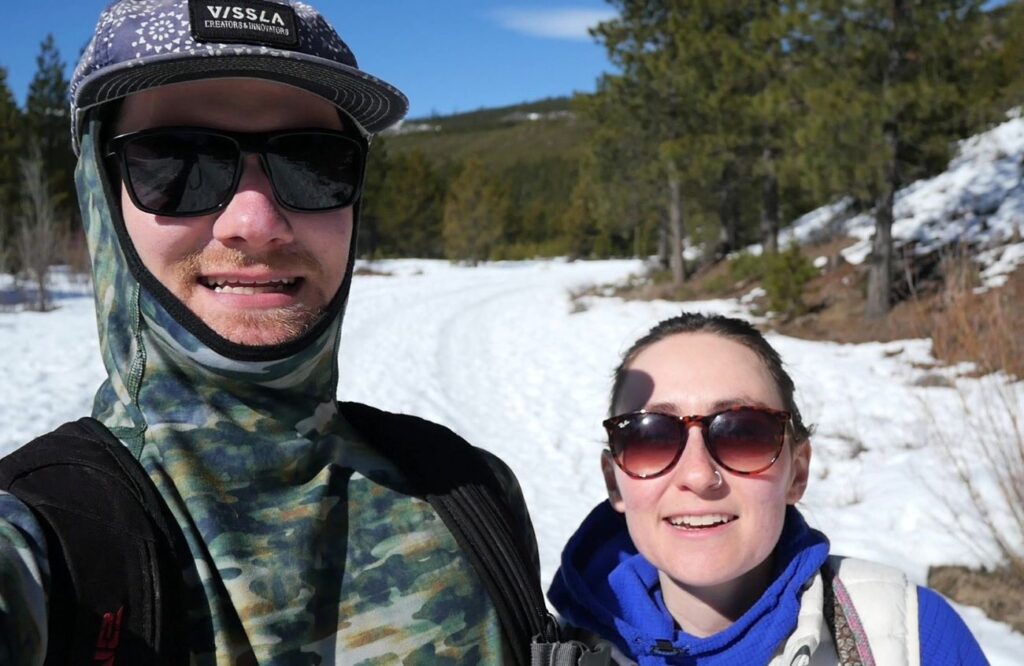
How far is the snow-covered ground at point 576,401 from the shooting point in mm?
4508

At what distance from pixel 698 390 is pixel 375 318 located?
1359cm

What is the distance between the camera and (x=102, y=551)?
3.12 ft

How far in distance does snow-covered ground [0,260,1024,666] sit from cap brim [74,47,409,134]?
8.16ft

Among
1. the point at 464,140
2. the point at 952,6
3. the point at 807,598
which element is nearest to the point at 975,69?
the point at 952,6

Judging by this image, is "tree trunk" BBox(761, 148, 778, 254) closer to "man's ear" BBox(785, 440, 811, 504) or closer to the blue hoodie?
"man's ear" BBox(785, 440, 811, 504)

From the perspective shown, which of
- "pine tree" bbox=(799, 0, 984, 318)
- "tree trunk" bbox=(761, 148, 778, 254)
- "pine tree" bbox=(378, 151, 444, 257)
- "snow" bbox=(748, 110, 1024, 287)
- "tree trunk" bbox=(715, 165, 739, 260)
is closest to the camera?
"pine tree" bbox=(799, 0, 984, 318)

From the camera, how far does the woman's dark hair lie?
170 centimetres

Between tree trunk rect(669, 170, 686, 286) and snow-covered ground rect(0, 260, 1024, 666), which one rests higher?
tree trunk rect(669, 170, 686, 286)

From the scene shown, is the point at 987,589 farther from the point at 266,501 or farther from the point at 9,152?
the point at 9,152

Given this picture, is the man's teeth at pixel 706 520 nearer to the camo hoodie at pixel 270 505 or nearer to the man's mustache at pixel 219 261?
the camo hoodie at pixel 270 505

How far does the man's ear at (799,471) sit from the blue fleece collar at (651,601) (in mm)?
38

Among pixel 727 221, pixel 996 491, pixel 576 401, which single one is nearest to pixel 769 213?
pixel 727 221

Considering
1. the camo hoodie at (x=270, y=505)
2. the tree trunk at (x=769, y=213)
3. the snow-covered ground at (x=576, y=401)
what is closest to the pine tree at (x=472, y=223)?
the tree trunk at (x=769, y=213)

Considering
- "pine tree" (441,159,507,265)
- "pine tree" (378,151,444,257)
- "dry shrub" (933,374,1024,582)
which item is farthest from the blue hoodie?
"pine tree" (378,151,444,257)
